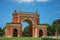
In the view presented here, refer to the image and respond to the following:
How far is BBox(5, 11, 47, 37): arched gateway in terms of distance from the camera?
5141 centimetres

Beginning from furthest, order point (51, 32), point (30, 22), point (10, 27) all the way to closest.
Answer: point (51, 32)
point (30, 22)
point (10, 27)

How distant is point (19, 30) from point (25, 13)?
161 inches

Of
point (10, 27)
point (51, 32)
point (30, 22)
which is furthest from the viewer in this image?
point (51, 32)

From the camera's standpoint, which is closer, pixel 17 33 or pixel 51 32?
pixel 17 33

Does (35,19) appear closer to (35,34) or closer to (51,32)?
(35,34)

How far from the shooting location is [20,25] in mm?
51531

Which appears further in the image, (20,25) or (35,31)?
(35,31)

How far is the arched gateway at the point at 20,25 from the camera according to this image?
169 feet

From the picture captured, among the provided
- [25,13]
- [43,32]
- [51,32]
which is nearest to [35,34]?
[43,32]

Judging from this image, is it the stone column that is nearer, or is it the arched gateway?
the arched gateway

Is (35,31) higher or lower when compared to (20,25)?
lower

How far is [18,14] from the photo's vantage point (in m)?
52.9

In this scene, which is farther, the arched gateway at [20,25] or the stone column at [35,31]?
the stone column at [35,31]

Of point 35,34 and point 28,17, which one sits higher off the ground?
point 28,17
